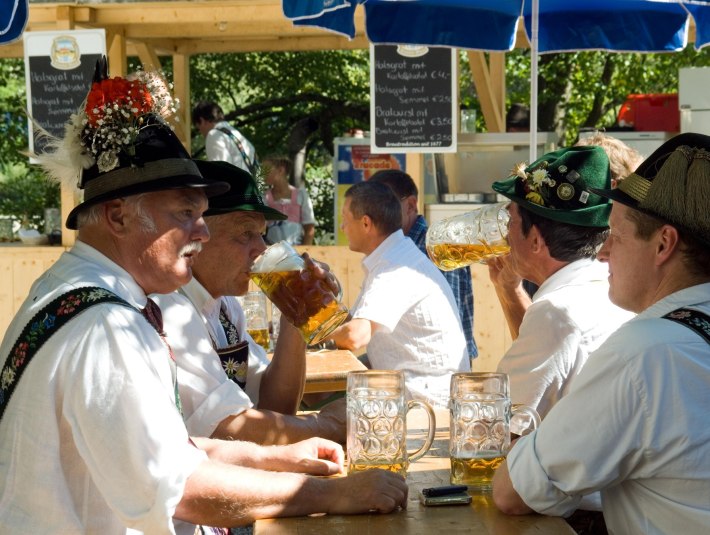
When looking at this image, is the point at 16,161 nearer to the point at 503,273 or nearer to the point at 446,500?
the point at 503,273

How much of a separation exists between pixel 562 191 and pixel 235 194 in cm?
96

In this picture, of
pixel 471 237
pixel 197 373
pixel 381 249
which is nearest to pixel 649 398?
pixel 197 373

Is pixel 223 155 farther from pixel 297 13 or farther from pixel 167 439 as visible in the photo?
pixel 167 439

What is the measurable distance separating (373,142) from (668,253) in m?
6.23

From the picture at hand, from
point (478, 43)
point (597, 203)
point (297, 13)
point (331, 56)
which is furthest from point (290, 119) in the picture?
point (597, 203)

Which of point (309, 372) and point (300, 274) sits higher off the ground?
point (300, 274)

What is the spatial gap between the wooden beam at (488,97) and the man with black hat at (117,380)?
653 centimetres

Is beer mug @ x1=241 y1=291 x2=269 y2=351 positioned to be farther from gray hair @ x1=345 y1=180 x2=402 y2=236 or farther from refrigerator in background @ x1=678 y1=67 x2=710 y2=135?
refrigerator in background @ x1=678 y1=67 x2=710 y2=135

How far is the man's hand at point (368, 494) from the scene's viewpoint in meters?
2.07

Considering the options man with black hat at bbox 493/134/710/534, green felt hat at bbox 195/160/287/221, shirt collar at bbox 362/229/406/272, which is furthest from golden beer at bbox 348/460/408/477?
shirt collar at bbox 362/229/406/272

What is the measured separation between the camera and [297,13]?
4.30 metres

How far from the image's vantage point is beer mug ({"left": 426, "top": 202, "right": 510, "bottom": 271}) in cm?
319

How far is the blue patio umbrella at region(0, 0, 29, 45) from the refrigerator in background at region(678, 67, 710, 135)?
6.49 metres

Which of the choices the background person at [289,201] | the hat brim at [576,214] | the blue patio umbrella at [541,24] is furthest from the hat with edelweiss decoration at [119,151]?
the background person at [289,201]
